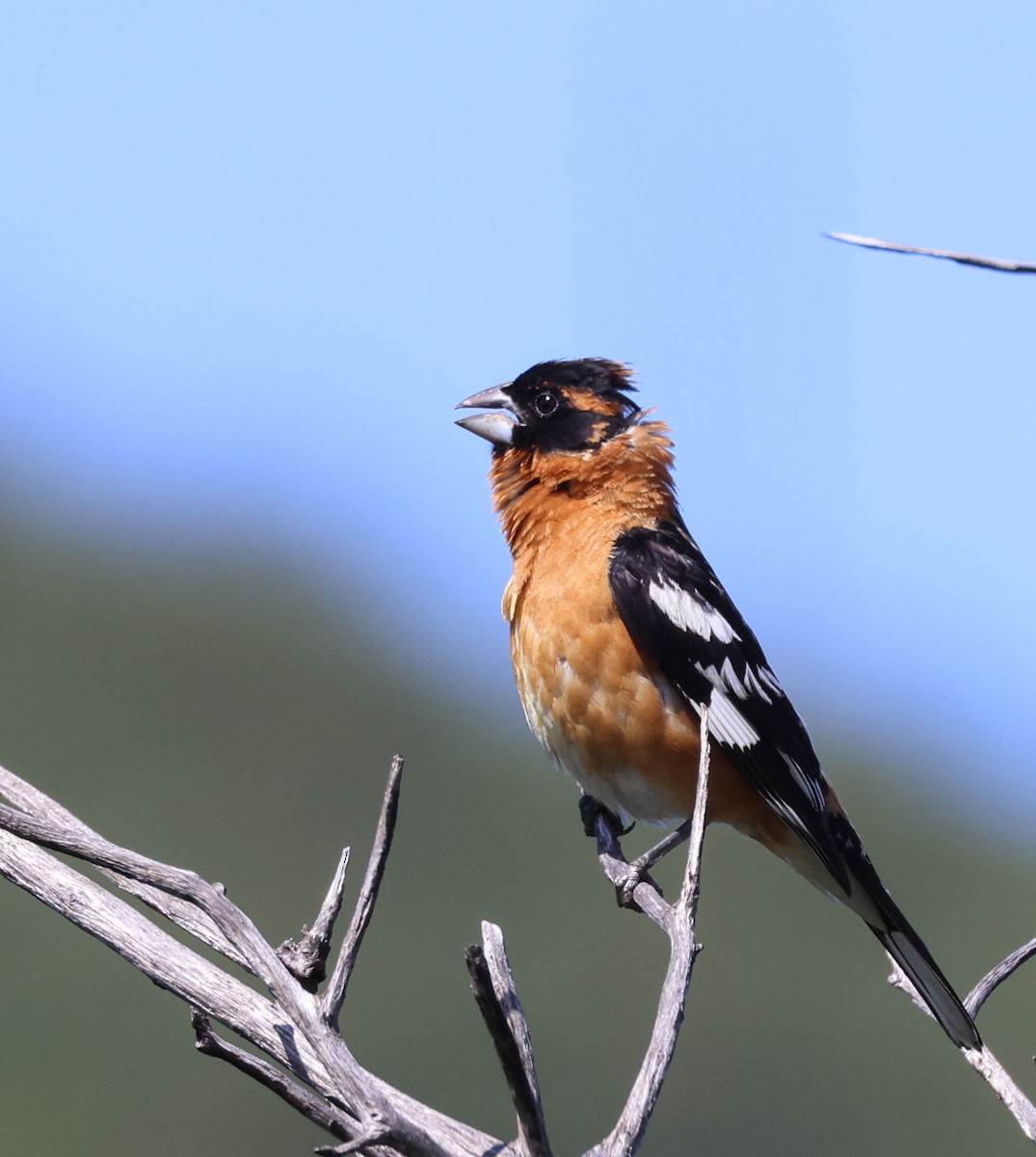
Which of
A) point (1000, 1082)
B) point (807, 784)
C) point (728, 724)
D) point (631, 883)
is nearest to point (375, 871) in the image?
point (1000, 1082)

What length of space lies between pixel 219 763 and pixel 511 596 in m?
17.7

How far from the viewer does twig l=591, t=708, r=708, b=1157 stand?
2262 mm

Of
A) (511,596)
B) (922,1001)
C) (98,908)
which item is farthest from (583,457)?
(98,908)

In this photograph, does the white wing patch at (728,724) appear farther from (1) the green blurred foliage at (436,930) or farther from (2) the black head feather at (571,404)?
(1) the green blurred foliage at (436,930)

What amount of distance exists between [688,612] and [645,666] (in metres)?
0.28

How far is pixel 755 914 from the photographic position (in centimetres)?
1866

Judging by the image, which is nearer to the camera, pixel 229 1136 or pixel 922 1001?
pixel 922 1001

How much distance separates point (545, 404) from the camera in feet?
20.0

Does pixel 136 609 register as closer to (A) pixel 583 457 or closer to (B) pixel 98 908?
(A) pixel 583 457

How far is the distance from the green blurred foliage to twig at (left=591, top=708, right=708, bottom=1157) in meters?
7.72

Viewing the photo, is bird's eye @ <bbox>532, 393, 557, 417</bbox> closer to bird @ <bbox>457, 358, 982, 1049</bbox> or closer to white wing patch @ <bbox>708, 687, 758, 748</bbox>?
bird @ <bbox>457, 358, 982, 1049</bbox>

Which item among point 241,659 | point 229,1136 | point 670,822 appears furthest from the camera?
point 241,659

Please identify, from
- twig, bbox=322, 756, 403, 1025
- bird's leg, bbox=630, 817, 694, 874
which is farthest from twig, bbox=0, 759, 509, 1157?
bird's leg, bbox=630, 817, 694, 874

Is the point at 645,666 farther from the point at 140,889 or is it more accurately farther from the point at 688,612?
the point at 140,889
